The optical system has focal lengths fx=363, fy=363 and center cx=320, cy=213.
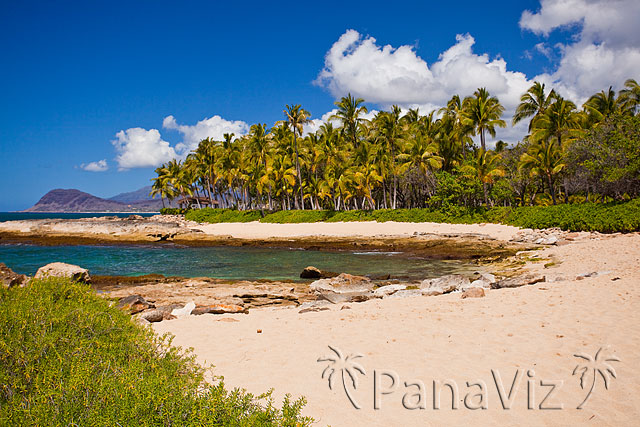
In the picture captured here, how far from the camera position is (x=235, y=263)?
20.9 metres

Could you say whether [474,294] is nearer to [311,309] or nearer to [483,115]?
[311,309]

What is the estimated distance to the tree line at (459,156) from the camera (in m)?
27.0

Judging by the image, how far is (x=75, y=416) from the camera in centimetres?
282

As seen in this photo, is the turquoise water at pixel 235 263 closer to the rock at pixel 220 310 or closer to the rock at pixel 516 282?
the rock at pixel 516 282

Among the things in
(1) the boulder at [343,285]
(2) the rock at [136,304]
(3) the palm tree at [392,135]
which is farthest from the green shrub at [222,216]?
(2) the rock at [136,304]

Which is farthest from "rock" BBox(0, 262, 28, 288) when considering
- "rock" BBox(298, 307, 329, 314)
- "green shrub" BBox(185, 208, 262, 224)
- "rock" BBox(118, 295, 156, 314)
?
"green shrub" BBox(185, 208, 262, 224)

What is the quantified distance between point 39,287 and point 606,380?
28.0 ft

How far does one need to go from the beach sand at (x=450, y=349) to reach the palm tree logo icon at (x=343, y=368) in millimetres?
71

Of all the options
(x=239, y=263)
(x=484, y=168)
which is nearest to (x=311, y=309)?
(x=239, y=263)

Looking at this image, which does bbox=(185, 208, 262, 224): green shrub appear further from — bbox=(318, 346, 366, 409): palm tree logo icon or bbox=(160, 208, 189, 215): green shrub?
bbox=(318, 346, 366, 409): palm tree logo icon

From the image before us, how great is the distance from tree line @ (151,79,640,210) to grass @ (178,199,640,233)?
219 cm

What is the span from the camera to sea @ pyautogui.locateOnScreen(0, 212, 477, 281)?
55.3 feet

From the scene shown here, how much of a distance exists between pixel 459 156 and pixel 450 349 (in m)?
42.3

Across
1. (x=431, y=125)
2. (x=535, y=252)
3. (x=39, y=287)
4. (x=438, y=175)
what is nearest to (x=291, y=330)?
(x=39, y=287)
